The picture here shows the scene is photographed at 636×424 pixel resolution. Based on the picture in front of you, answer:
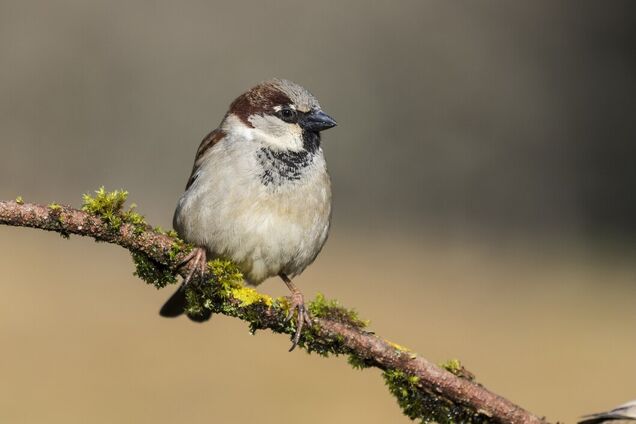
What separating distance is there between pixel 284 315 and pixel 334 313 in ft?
0.32

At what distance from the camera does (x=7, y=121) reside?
6293 mm

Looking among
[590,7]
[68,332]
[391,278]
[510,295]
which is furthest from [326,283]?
[590,7]

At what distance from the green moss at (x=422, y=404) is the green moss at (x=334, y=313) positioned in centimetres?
12

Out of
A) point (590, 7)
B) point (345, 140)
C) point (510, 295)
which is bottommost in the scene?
point (510, 295)

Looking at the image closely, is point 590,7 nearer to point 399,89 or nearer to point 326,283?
point 399,89

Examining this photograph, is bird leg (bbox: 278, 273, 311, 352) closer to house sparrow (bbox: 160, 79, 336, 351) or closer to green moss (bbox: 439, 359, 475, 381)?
green moss (bbox: 439, 359, 475, 381)

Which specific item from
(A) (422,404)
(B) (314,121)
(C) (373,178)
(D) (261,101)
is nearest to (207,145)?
(D) (261,101)

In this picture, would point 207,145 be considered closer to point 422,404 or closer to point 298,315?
point 298,315

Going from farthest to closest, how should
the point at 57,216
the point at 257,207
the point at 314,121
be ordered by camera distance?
the point at 314,121 < the point at 257,207 < the point at 57,216

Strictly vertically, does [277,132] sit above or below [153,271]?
above

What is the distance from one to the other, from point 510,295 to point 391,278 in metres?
0.63

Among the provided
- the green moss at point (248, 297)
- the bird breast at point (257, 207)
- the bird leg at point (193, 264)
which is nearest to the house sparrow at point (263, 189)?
the bird breast at point (257, 207)

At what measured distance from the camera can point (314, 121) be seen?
2812 mm

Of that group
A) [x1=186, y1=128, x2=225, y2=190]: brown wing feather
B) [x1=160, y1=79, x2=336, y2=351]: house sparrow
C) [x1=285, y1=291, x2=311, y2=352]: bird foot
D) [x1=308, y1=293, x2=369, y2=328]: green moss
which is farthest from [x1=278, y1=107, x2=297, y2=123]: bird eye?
[x1=308, y1=293, x2=369, y2=328]: green moss
